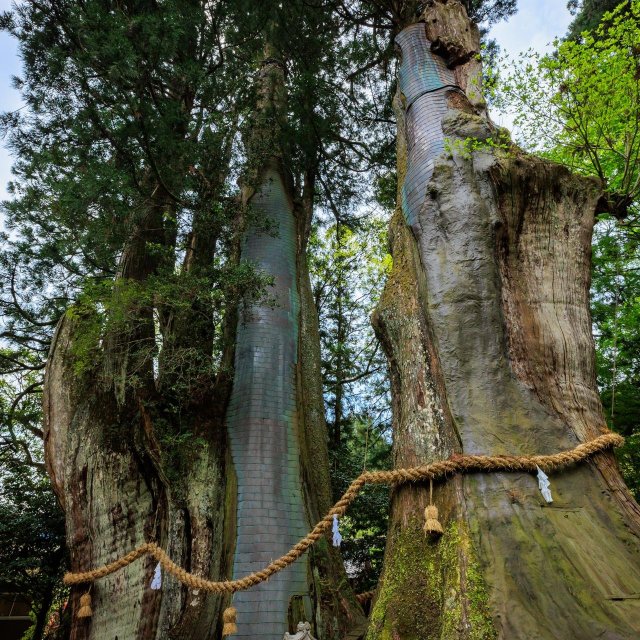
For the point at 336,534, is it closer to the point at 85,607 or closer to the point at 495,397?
the point at 495,397

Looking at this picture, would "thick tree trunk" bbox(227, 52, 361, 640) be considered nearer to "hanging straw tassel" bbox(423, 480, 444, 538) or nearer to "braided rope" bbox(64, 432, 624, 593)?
"braided rope" bbox(64, 432, 624, 593)

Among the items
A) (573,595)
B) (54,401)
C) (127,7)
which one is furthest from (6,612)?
(573,595)

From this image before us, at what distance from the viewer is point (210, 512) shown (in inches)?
142

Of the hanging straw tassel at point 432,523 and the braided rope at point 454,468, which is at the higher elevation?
the braided rope at point 454,468

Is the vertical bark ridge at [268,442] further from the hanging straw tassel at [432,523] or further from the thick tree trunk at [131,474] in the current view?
the hanging straw tassel at [432,523]

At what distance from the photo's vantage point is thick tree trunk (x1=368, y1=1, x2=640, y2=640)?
6.43 ft

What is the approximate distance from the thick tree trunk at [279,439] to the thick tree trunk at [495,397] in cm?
121

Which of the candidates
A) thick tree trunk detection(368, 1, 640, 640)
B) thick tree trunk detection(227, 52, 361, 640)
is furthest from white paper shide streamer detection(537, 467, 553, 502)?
thick tree trunk detection(227, 52, 361, 640)

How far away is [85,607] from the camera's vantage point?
3.28 metres

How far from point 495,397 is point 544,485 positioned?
1.53ft

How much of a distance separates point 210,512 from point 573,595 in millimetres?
2474

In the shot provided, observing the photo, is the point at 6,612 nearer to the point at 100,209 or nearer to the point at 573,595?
the point at 100,209

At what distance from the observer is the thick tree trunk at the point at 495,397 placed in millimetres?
1960

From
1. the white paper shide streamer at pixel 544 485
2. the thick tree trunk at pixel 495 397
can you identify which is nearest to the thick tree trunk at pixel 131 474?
the thick tree trunk at pixel 495 397
